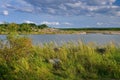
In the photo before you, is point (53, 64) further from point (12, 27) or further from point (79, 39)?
point (79, 39)

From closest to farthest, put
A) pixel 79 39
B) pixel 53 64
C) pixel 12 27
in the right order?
pixel 53 64 < pixel 12 27 < pixel 79 39

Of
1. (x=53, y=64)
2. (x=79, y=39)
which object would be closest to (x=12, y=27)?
(x=53, y=64)

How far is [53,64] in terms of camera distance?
1230 cm

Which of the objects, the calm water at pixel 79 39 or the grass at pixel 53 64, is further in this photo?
the calm water at pixel 79 39

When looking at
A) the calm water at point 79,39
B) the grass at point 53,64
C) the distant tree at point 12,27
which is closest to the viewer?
the grass at point 53,64

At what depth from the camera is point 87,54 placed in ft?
42.4

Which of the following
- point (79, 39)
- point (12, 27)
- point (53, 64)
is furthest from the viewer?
point (79, 39)

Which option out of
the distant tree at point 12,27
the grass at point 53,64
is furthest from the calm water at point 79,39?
the grass at point 53,64

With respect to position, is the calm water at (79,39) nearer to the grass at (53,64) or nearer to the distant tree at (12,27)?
the distant tree at (12,27)

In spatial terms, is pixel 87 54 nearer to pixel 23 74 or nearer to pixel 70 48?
pixel 70 48

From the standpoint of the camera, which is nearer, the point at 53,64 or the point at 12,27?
the point at 53,64

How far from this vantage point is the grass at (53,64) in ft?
36.2

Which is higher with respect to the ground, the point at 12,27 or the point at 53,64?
the point at 12,27

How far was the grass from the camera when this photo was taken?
11031 mm
